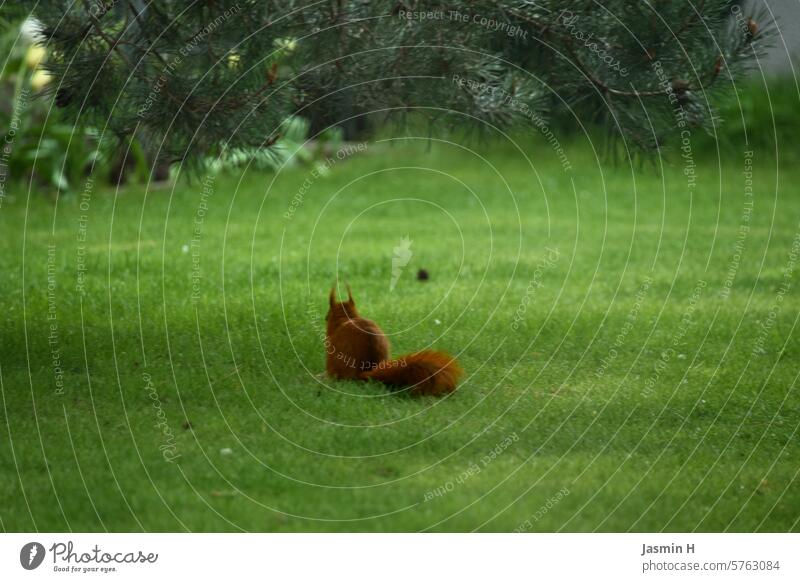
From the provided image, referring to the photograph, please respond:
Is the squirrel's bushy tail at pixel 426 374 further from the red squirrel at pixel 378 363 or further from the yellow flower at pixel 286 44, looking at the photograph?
the yellow flower at pixel 286 44

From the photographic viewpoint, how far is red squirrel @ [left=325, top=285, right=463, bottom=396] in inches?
181

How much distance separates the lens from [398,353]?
5.32 m

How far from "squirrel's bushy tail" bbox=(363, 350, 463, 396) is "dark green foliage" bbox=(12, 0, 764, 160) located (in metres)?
1.21

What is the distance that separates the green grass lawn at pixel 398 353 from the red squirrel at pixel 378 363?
7cm

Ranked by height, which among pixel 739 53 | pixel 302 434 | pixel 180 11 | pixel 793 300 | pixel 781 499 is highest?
pixel 180 11

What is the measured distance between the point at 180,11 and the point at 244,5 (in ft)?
0.96

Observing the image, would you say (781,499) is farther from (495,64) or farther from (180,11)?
(180,11)

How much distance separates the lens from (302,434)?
424 cm

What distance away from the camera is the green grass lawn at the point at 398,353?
3.72 m

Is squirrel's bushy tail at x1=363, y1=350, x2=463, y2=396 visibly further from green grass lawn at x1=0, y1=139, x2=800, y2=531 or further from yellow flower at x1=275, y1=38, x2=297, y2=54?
yellow flower at x1=275, y1=38, x2=297, y2=54

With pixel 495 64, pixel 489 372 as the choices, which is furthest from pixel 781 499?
pixel 495 64

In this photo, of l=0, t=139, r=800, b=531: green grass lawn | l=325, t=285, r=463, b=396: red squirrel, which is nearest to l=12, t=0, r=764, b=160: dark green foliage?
l=325, t=285, r=463, b=396: red squirrel

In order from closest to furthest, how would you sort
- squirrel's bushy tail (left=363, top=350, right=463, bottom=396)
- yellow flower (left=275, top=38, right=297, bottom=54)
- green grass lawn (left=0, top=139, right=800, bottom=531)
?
green grass lawn (left=0, top=139, right=800, bottom=531) < squirrel's bushy tail (left=363, top=350, right=463, bottom=396) < yellow flower (left=275, top=38, right=297, bottom=54)

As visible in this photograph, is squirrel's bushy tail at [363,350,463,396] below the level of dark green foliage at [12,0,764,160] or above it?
below
